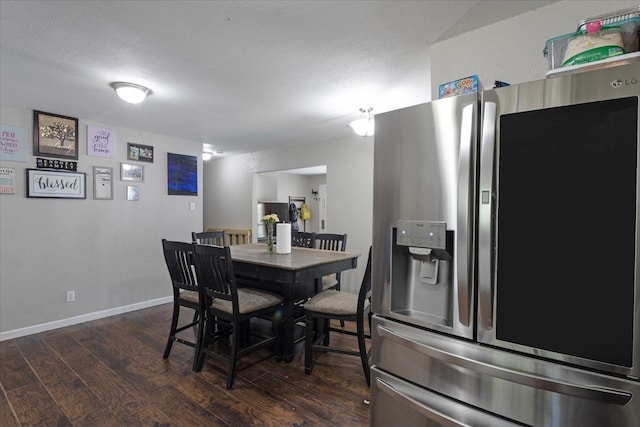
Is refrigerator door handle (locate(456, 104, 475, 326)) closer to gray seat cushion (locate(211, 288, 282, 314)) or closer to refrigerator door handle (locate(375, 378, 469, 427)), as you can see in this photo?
refrigerator door handle (locate(375, 378, 469, 427))

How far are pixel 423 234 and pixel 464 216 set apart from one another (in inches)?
6.5

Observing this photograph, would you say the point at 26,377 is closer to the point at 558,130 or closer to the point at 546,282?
the point at 546,282

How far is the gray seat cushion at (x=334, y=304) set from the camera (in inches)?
94.3

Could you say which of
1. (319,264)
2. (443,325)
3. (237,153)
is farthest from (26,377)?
(237,153)

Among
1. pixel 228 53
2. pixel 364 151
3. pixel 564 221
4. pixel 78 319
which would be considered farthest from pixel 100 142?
pixel 564 221

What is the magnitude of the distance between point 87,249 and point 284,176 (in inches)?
180

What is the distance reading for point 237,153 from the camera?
5.85m

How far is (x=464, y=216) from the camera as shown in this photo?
3.72ft

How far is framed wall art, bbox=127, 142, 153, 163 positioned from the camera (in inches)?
159

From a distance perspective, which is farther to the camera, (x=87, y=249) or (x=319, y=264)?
(x=87, y=249)

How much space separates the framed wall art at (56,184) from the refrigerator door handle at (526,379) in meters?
3.88

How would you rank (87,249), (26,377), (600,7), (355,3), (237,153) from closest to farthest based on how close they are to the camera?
(600,7), (355,3), (26,377), (87,249), (237,153)

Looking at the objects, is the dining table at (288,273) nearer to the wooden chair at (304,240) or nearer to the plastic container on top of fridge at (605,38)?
the wooden chair at (304,240)

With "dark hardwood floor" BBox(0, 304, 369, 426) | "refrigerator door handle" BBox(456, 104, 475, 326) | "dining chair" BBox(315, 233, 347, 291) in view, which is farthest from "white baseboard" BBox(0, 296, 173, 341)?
"refrigerator door handle" BBox(456, 104, 475, 326)
